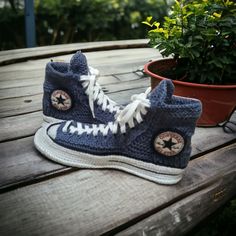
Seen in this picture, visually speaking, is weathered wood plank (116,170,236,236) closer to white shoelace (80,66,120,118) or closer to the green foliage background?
white shoelace (80,66,120,118)

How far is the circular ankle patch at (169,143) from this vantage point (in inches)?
27.6

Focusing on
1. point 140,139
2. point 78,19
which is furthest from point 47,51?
point 78,19

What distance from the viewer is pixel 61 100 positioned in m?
0.88

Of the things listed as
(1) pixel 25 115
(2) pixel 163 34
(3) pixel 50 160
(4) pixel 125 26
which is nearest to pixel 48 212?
(3) pixel 50 160

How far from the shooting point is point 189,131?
70 centimetres

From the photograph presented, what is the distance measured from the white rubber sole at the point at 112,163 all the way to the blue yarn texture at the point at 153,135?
0.03 ft

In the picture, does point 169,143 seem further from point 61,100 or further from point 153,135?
point 61,100

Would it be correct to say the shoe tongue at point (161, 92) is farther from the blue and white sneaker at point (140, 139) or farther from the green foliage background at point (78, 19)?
the green foliage background at point (78, 19)

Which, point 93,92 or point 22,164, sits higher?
point 93,92

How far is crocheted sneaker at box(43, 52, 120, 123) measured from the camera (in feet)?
2.83

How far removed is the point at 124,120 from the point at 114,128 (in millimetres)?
40

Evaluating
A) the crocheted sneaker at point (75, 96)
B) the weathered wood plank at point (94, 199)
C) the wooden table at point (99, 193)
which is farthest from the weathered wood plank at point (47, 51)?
the weathered wood plank at point (94, 199)

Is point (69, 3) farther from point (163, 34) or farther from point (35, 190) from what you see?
point (35, 190)

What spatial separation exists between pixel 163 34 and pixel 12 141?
58 cm
